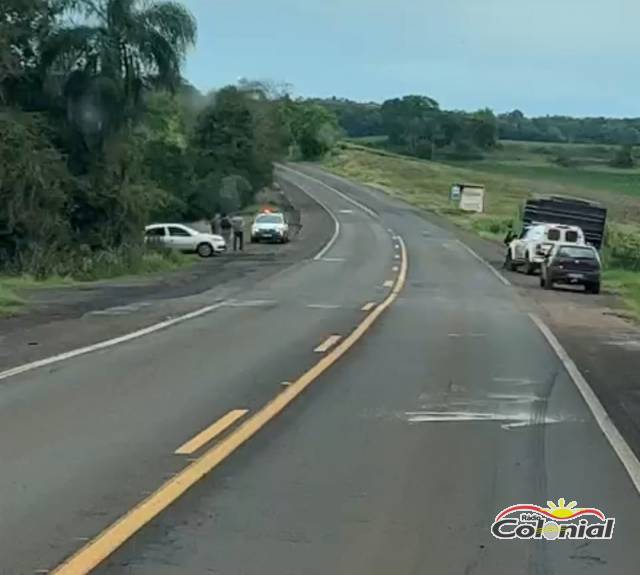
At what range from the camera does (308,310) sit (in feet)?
89.6

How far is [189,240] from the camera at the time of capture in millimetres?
56750

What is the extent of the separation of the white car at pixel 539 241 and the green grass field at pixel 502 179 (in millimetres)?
15051

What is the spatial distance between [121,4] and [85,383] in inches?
1386

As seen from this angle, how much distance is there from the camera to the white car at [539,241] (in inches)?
1896

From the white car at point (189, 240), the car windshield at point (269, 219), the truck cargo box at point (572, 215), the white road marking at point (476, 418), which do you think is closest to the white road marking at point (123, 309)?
the white road marking at point (476, 418)

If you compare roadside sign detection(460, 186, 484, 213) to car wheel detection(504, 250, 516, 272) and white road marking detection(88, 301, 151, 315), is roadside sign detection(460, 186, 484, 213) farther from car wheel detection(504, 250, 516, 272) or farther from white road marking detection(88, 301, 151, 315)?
white road marking detection(88, 301, 151, 315)

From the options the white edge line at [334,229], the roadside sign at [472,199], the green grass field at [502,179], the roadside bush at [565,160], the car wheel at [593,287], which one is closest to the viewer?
the car wheel at [593,287]

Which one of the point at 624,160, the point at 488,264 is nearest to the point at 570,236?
the point at 488,264

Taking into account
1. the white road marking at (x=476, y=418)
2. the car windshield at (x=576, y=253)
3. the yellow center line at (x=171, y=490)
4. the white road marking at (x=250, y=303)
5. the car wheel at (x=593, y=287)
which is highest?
the yellow center line at (x=171, y=490)

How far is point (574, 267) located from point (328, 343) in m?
20.4

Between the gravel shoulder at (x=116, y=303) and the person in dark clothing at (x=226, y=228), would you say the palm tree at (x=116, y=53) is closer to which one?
the gravel shoulder at (x=116, y=303)

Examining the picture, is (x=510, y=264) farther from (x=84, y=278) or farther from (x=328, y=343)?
(x=328, y=343)

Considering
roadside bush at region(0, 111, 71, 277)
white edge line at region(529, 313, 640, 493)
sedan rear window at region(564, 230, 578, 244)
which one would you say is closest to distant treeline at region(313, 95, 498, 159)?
sedan rear window at region(564, 230, 578, 244)

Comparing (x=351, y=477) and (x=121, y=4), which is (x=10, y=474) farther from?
(x=121, y=4)
